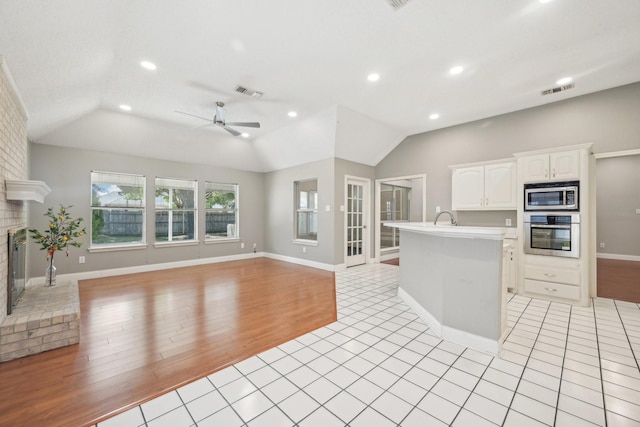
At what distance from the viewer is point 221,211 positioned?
6918mm

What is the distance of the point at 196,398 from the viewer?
1.74 m

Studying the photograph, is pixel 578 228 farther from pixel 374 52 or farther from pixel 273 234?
pixel 273 234

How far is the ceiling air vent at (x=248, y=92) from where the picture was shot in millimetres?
3777

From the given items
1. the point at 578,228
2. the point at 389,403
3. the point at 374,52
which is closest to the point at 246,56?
the point at 374,52

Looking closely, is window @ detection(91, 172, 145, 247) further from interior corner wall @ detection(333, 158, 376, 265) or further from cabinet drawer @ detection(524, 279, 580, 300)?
cabinet drawer @ detection(524, 279, 580, 300)

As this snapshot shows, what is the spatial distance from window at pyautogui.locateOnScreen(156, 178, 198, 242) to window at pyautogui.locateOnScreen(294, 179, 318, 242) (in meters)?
2.52

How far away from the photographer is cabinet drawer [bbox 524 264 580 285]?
3.60 meters

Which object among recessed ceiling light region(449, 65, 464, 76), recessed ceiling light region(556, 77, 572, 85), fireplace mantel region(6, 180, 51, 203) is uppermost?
recessed ceiling light region(449, 65, 464, 76)

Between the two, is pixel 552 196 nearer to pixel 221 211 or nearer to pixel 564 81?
pixel 564 81

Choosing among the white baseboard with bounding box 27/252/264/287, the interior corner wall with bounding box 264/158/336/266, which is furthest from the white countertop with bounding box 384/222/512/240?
the white baseboard with bounding box 27/252/264/287

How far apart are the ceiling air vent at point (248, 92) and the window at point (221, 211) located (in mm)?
3319

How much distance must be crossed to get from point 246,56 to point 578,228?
4.86 m

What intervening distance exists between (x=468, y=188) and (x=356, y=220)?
8.19 feet

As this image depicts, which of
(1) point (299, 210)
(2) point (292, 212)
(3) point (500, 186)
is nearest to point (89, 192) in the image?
(2) point (292, 212)
